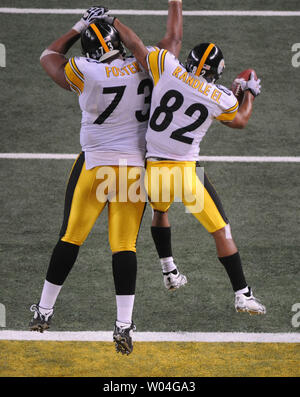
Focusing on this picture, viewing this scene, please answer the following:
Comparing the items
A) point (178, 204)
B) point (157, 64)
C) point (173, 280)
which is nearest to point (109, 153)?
point (157, 64)

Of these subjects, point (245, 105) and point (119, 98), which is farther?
point (245, 105)

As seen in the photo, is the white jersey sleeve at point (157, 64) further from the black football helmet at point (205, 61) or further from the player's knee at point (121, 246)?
the player's knee at point (121, 246)

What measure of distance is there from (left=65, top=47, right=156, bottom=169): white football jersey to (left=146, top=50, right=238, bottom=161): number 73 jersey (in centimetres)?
10

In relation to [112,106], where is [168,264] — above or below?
below

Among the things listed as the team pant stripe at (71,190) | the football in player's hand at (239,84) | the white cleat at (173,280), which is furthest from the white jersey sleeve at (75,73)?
the white cleat at (173,280)

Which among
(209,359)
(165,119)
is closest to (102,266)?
(209,359)

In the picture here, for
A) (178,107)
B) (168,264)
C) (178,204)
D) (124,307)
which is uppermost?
(178,204)

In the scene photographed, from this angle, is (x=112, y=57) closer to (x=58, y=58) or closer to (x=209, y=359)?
(x=58, y=58)

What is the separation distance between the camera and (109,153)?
579cm

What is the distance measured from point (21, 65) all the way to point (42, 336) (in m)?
4.94

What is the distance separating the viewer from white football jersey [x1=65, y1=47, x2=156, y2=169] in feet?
18.5

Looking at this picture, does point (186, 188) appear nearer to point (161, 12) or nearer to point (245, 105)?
point (245, 105)

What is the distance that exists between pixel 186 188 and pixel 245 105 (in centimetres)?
78

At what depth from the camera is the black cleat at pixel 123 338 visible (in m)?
5.78
